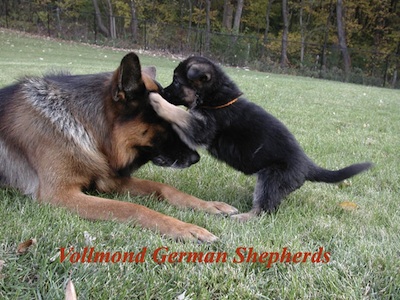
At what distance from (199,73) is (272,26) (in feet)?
141

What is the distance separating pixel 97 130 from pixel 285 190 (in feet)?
5.42

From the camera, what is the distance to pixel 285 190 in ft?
10.5

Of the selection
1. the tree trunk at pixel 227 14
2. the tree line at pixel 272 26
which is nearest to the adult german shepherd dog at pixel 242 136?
the tree line at pixel 272 26

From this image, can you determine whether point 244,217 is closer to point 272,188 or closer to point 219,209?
point 219,209

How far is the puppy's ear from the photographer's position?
377 cm

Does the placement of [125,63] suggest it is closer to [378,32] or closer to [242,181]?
[242,181]

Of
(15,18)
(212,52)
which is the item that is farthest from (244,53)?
(15,18)

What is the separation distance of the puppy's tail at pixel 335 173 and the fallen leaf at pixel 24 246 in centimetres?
239

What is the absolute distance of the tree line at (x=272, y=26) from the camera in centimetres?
2911

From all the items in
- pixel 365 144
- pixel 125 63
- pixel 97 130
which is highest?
pixel 125 63

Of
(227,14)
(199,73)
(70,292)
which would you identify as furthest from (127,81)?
(227,14)

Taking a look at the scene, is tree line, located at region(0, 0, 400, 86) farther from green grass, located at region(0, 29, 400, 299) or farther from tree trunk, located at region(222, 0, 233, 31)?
green grass, located at region(0, 29, 400, 299)

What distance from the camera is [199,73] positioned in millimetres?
3770

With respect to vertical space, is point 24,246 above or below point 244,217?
above
